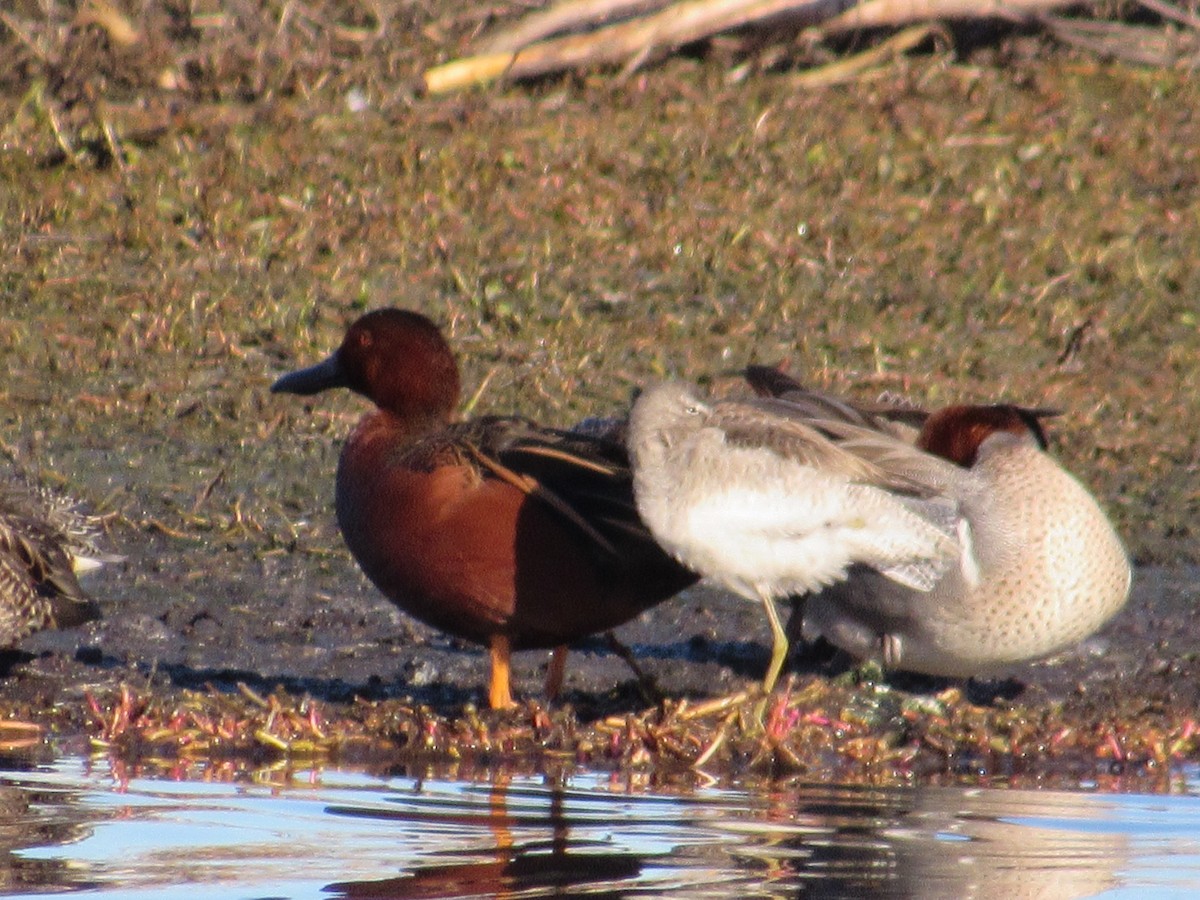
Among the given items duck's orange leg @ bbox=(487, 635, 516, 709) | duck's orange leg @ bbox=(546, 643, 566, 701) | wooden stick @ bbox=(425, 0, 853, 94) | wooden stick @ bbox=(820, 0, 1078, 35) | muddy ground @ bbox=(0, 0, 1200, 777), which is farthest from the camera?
wooden stick @ bbox=(820, 0, 1078, 35)

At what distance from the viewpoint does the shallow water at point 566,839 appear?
13.4 ft

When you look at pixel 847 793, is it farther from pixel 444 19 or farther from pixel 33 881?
pixel 444 19

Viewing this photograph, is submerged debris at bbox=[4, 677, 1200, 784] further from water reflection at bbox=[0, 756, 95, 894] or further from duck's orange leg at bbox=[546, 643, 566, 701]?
water reflection at bbox=[0, 756, 95, 894]

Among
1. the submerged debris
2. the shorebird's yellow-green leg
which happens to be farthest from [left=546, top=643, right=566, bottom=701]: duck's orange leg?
the shorebird's yellow-green leg

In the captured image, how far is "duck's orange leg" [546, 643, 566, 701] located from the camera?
5949 mm

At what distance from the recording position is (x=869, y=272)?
9.80 metres

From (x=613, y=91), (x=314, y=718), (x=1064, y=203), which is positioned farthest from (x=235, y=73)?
(x=314, y=718)

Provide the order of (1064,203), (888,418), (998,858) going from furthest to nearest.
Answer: (1064,203) → (888,418) → (998,858)

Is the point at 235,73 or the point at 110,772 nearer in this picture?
the point at 110,772

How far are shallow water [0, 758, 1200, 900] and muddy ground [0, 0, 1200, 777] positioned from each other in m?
1.06

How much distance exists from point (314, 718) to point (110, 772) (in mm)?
586

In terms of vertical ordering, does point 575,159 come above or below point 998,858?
above

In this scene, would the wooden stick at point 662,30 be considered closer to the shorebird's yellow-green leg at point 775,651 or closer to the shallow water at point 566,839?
the shorebird's yellow-green leg at point 775,651

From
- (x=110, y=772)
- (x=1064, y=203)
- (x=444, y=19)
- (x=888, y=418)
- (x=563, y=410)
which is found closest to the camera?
(x=110, y=772)
